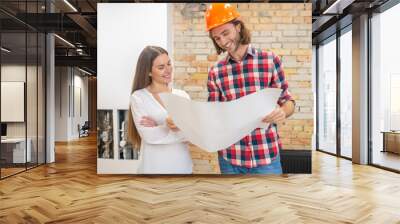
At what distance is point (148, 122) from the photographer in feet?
19.7

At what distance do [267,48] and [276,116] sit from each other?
42.2 inches

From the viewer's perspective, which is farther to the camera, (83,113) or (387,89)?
(83,113)

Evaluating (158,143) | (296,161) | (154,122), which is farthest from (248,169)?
(154,122)

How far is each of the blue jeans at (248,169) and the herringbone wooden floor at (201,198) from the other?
12 centimetres

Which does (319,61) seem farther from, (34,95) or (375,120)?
(34,95)

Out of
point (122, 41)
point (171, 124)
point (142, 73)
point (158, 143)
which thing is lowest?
point (158, 143)

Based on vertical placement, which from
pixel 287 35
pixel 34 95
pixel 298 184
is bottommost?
pixel 298 184

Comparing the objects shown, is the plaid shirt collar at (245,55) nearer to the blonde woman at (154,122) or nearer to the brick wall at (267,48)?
the brick wall at (267,48)

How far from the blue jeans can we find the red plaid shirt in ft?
0.19

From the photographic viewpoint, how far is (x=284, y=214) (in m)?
3.96

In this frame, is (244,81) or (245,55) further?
(245,55)

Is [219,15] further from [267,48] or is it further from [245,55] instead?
[267,48]

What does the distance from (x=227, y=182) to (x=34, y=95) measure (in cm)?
398

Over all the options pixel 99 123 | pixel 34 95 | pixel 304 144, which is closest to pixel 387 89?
pixel 304 144
